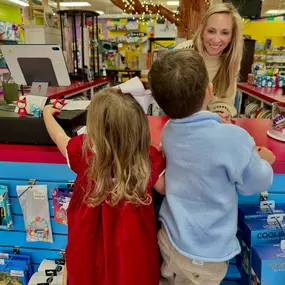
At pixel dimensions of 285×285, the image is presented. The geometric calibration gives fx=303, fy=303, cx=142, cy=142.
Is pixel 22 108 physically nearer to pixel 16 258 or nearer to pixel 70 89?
pixel 16 258

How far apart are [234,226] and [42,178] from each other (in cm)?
95

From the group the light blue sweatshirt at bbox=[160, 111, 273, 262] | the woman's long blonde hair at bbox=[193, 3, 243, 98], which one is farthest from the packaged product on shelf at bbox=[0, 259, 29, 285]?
the woman's long blonde hair at bbox=[193, 3, 243, 98]

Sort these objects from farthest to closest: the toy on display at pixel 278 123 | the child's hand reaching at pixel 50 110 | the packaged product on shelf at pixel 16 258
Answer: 1. the packaged product on shelf at pixel 16 258
2. the toy on display at pixel 278 123
3. the child's hand reaching at pixel 50 110

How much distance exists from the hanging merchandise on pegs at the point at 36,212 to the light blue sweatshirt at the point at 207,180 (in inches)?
28.1

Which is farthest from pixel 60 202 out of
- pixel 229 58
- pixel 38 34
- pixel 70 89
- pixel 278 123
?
pixel 38 34

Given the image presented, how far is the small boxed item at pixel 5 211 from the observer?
152cm

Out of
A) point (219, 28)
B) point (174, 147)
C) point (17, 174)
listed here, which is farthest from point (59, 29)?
point (174, 147)

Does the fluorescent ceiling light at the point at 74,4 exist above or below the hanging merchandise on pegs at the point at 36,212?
above

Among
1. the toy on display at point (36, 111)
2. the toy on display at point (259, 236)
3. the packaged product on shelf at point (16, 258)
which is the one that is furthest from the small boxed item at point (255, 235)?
the packaged product on shelf at point (16, 258)

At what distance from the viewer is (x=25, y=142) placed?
143 centimetres

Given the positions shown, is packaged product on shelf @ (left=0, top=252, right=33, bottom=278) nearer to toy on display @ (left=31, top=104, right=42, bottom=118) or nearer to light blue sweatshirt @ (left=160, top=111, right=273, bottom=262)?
toy on display @ (left=31, top=104, right=42, bottom=118)

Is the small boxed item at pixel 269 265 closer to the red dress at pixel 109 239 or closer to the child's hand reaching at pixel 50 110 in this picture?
the red dress at pixel 109 239

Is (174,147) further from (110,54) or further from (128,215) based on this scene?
(110,54)

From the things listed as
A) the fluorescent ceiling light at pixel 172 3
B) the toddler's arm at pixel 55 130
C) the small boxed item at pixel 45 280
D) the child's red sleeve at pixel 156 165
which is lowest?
the small boxed item at pixel 45 280
